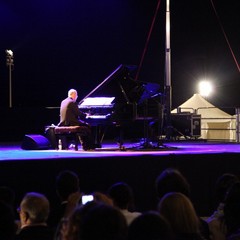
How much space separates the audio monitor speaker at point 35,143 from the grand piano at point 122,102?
101cm

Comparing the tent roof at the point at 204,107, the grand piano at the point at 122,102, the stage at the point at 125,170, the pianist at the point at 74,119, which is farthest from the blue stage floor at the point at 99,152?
the tent roof at the point at 204,107

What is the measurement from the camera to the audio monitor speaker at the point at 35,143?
9156 millimetres

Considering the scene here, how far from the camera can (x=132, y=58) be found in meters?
15.9

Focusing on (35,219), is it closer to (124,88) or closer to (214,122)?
(124,88)

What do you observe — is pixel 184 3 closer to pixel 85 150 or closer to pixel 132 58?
pixel 132 58

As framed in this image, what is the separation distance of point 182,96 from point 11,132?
7.11 meters

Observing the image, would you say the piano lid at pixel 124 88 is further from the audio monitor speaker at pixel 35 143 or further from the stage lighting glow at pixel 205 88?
the stage lighting glow at pixel 205 88

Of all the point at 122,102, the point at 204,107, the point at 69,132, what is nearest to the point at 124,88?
the point at 122,102

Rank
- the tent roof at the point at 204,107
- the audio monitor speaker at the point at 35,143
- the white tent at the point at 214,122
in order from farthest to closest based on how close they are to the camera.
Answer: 1. the tent roof at the point at 204,107
2. the white tent at the point at 214,122
3. the audio monitor speaker at the point at 35,143

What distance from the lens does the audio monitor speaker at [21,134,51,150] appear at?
9156 millimetres

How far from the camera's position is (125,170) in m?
6.82

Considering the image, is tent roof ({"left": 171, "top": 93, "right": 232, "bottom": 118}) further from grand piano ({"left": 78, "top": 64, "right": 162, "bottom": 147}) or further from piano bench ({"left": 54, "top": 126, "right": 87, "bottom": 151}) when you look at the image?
piano bench ({"left": 54, "top": 126, "right": 87, "bottom": 151})

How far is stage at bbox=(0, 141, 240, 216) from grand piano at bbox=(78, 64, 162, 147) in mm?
1973

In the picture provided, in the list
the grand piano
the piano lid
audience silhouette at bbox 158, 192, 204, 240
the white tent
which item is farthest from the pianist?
audience silhouette at bbox 158, 192, 204, 240
